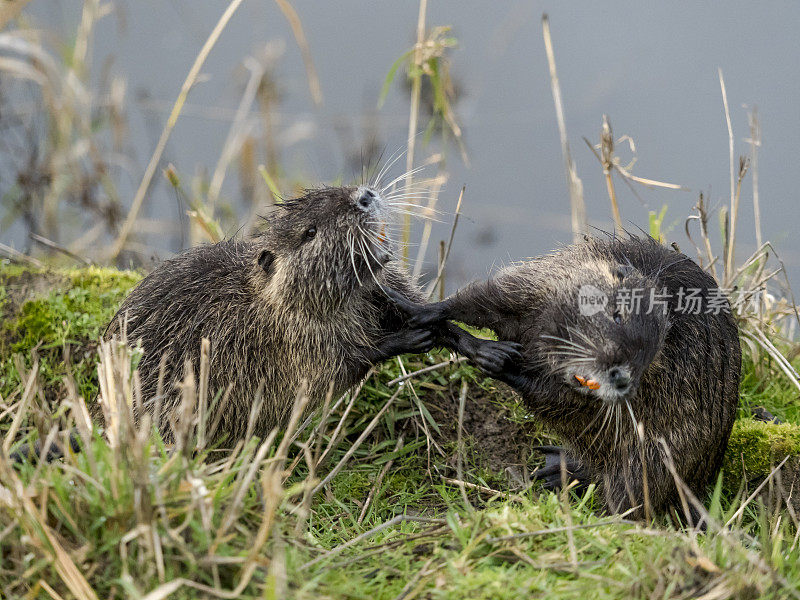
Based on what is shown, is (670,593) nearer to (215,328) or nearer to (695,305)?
(695,305)

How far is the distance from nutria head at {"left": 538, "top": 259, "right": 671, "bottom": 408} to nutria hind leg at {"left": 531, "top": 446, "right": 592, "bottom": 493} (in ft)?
1.90

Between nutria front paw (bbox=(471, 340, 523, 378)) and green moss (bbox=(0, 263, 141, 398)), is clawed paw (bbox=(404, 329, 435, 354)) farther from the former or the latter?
Result: green moss (bbox=(0, 263, 141, 398))

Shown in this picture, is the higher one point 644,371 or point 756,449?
point 644,371

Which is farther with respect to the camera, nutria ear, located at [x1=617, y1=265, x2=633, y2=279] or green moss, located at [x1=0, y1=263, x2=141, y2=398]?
green moss, located at [x1=0, y1=263, x2=141, y2=398]

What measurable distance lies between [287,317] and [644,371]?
155 centimetres

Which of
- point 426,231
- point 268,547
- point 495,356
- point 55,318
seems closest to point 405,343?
point 495,356

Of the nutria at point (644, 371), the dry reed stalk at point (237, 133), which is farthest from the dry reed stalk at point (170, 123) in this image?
the nutria at point (644, 371)

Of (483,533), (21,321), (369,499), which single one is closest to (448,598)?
(483,533)

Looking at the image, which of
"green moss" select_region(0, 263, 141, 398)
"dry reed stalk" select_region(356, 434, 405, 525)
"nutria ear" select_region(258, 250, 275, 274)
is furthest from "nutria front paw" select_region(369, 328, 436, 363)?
"green moss" select_region(0, 263, 141, 398)

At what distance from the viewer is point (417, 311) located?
3.90 meters

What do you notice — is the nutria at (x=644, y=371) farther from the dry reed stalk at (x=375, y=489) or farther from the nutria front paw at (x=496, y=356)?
the dry reed stalk at (x=375, y=489)

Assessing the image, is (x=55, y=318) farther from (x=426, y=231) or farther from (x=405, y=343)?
(x=426, y=231)

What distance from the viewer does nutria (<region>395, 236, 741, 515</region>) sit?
140 inches

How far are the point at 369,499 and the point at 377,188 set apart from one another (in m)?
1.38
